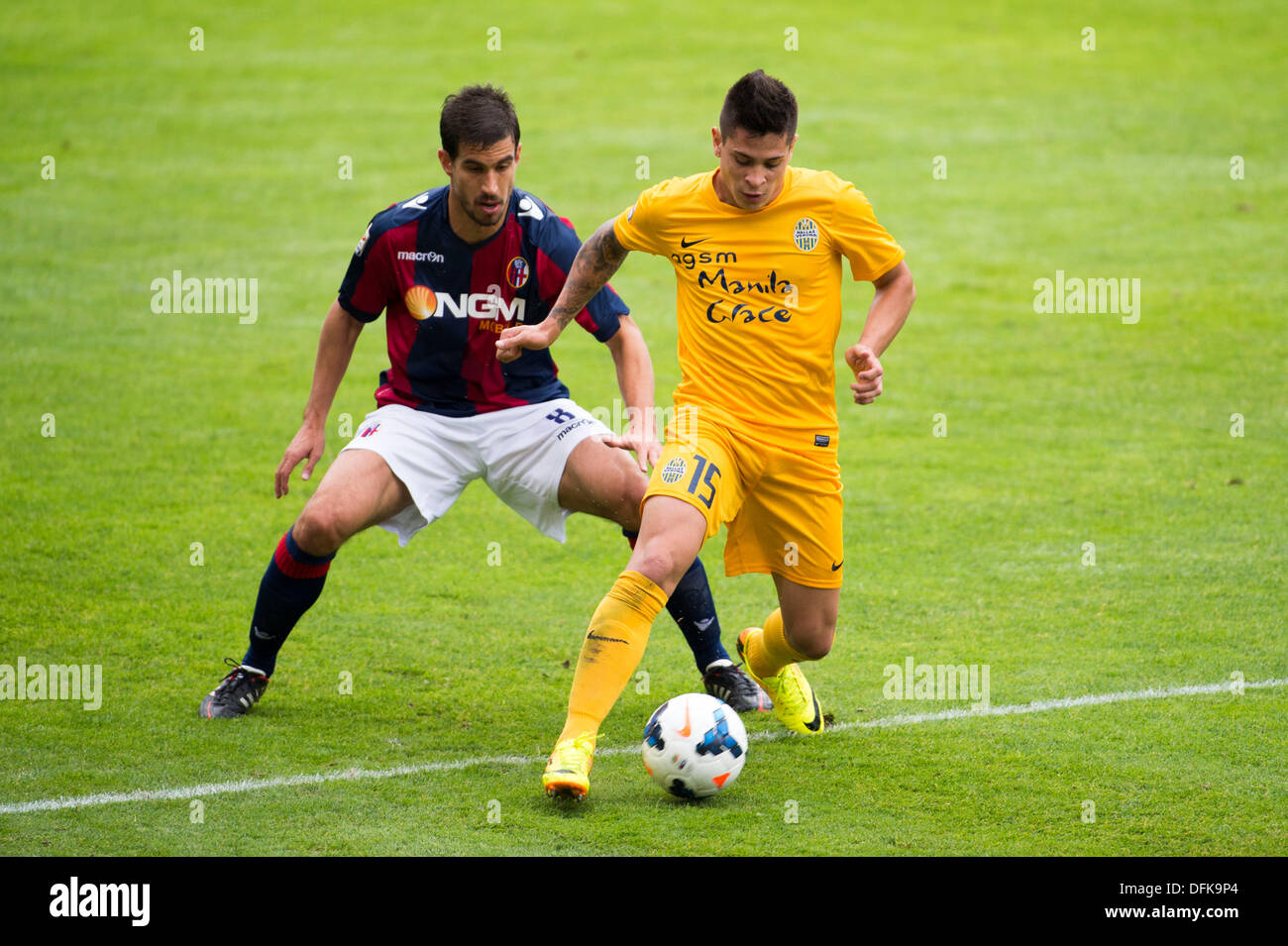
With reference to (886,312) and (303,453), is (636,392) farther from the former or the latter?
(303,453)

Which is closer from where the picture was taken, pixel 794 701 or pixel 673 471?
pixel 673 471

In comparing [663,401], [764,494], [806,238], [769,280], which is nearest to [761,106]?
[806,238]

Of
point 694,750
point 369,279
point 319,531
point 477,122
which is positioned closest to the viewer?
point 694,750

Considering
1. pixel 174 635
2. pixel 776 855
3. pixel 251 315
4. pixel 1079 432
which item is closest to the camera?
pixel 776 855

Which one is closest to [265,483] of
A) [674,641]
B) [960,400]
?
[674,641]

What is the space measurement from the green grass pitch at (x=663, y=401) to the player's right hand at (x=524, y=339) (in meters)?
1.62

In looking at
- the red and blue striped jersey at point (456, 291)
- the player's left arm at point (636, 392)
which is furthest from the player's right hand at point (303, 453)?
the player's left arm at point (636, 392)

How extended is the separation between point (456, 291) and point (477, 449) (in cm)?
70

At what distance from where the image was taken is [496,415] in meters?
6.45

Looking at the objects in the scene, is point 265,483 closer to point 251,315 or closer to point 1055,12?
point 251,315

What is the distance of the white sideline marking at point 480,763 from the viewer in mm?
5309

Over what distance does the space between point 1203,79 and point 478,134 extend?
17.5 metres

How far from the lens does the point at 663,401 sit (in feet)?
38.4

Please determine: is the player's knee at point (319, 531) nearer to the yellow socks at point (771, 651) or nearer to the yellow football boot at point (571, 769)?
the yellow football boot at point (571, 769)
